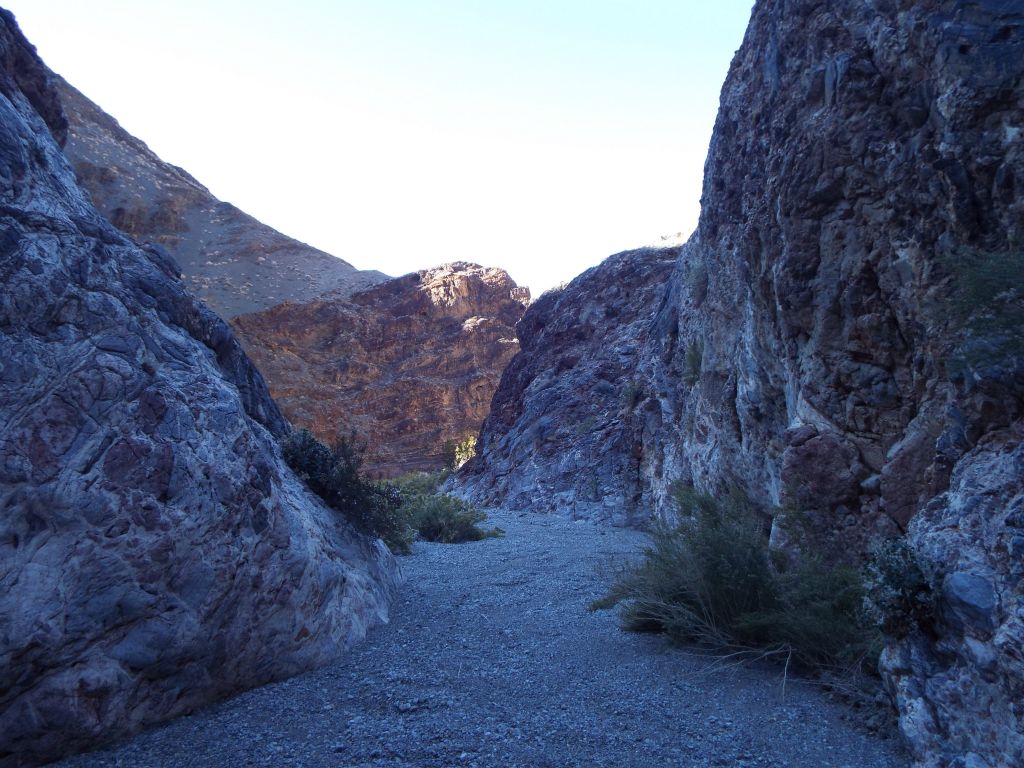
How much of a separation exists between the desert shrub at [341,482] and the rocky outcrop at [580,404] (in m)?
9.51

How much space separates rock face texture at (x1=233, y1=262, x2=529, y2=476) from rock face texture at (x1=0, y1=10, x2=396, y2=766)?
38.6 metres

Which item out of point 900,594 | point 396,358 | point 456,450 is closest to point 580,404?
point 900,594

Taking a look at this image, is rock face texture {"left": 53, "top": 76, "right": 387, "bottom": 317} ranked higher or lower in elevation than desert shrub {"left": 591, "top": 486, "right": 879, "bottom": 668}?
higher

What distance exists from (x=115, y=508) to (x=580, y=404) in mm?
18653

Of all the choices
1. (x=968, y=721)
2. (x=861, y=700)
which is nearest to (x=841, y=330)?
(x=861, y=700)

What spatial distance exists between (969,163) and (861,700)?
150 inches

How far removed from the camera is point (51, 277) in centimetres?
484

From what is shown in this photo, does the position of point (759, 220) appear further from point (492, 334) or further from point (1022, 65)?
point (492, 334)

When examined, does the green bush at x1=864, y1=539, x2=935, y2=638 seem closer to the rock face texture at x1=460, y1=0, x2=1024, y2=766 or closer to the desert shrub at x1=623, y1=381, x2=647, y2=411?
the rock face texture at x1=460, y1=0, x2=1024, y2=766

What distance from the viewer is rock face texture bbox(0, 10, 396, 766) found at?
4023 millimetres

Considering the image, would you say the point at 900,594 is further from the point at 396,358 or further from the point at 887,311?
the point at 396,358

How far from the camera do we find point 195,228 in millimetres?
55781

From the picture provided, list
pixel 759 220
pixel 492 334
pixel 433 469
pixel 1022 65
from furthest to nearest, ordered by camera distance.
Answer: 1. pixel 492 334
2. pixel 433 469
3. pixel 759 220
4. pixel 1022 65

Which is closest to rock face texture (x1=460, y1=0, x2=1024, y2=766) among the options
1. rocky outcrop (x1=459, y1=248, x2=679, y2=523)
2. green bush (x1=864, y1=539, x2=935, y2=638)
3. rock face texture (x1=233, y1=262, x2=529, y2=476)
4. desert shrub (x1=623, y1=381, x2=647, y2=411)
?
green bush (x1=864, y1=539, x2=935, y2=638)
